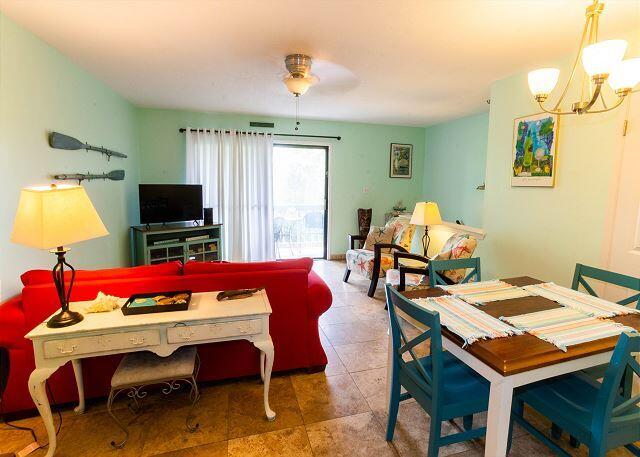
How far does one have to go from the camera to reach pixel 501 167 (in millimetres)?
3209

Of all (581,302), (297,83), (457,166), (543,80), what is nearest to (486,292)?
(581,302)

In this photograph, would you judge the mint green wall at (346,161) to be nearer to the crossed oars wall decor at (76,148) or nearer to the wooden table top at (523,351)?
the crossed oars wall decor at (76,148)

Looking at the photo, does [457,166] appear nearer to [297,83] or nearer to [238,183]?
[297,83]

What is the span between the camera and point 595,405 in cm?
126

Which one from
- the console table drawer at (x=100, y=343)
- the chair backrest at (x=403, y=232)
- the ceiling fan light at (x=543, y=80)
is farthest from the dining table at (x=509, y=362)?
the chair backrest at (x=403, y=232)

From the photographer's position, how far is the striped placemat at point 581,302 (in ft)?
5.26

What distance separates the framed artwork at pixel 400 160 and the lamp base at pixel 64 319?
5.11 m

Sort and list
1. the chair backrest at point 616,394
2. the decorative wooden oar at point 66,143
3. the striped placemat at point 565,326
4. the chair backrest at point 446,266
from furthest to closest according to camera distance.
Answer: the decorative wooden oar at point 66,143 < the chair backrest at point 446,266 < the striped placemat at point 565,326 < the chair backrest at point 616,394

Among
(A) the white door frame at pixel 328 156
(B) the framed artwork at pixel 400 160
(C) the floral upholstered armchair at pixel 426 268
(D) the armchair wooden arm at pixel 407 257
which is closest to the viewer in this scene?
(C) the floral upholstered armchair at pixel 426 268

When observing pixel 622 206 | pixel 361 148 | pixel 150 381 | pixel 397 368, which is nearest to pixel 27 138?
pixel 150 381

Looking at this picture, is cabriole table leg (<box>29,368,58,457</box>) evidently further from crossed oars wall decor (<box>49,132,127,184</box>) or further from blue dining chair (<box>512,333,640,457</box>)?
blue dining chair (<box>512,333,640,457</box>)

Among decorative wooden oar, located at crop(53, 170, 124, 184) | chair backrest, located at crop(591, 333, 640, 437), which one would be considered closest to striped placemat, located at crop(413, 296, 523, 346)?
chair backrest, located at crop(591, 333, 640, 437)

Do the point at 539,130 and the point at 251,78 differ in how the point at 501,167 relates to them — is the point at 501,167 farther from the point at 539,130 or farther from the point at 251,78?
the point at 251,78

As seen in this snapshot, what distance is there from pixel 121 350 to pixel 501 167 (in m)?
3.42
